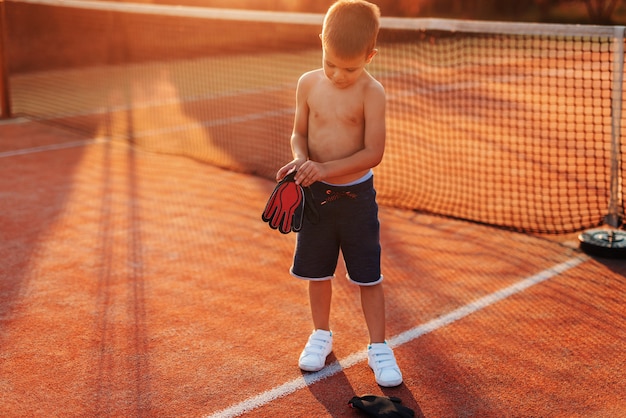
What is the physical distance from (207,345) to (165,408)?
0.64m

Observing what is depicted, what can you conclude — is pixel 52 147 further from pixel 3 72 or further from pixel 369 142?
pixel 369 142

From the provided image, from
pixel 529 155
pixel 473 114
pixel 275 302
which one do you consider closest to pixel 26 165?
pixel 275 302

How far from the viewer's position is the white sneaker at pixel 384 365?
357 cm

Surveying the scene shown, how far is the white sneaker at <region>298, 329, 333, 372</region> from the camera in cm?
372

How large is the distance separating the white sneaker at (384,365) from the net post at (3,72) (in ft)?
26.1

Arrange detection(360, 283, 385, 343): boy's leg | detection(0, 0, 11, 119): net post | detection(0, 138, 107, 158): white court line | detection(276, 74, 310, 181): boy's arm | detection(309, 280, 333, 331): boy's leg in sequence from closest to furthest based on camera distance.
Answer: detection(276, 74, 310, 181): boy's arm < detection(360, 283, 385, 343): boy's leg < detection(309, 280, 333, 331): boy's leg < detection(0, 138, 107, 158): white court line < detection(0, 0, 11, 119): net post

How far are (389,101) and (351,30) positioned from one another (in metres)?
8.91

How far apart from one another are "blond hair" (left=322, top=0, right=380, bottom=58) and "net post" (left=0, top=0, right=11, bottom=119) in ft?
25.9

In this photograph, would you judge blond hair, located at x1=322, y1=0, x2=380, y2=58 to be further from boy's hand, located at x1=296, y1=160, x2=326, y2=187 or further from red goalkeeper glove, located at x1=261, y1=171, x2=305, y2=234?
red goalkeeper glove, located at x1=261, y1=171, x2=305, y2=234

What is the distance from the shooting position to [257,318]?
4363mm

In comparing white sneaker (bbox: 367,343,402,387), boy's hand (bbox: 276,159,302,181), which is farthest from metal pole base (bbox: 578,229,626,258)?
boy's hand (bbox: 276,159,302,181)

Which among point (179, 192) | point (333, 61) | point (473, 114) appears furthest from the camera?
point (473, 114)

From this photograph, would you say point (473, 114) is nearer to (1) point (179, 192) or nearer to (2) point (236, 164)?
(2) point (236, 164)

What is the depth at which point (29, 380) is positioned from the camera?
12.1 ft
